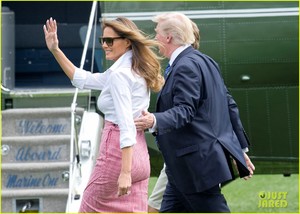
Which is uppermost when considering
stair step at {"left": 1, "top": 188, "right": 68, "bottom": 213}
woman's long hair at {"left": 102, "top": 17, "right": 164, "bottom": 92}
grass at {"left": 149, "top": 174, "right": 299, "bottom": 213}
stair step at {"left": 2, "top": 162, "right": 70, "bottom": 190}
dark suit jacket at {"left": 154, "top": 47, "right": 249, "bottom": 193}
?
woman's long hair at {"left": 102, "top": 17, "right": 164, "bottom": 92}

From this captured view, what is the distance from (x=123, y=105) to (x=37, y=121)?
13.0 feet

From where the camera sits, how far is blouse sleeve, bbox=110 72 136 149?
460 cm

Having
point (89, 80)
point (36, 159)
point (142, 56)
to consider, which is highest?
point (142, 56)

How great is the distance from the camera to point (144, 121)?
4.62m

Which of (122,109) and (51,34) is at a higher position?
(51,34)

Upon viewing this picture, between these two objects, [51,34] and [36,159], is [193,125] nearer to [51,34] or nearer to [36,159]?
[51,34]

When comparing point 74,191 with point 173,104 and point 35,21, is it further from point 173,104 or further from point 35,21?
point 35,21

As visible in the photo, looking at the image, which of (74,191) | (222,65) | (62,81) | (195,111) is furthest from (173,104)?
(62,81)

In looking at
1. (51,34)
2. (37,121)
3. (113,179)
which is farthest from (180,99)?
(37,121)

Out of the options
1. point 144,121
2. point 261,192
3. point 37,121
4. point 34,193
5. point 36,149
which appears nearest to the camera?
point 144,121

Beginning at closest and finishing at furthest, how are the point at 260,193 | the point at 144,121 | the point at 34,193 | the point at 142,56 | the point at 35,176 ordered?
the point at 144,121 < the point at 142,56 < the point at 34,193 < the point at 35,176 < the point at 260,193

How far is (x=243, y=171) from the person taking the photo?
5023 mm

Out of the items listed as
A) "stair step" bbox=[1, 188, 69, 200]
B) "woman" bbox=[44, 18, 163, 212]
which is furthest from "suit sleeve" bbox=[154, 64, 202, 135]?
"stair step" bbox=[1, 188, 69, 200]

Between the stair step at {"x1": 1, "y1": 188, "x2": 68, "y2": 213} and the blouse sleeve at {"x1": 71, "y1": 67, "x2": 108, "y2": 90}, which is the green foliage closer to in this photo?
the stair step at {"x1": 1, "y1": 188, "x2": 68, "y2": 213}
